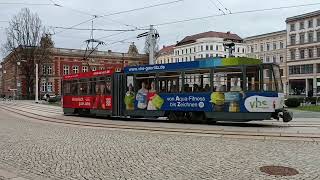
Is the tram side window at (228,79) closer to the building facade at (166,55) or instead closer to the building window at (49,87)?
the building window at (49,87)

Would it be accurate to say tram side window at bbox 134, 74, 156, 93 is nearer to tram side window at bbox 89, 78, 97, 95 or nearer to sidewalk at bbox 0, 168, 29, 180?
tram side window at bbox 89, 78, 97, 95

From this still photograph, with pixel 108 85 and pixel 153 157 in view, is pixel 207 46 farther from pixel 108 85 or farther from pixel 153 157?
pixel 153 157

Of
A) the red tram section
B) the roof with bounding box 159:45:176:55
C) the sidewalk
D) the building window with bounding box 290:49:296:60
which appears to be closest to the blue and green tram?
the red tram section

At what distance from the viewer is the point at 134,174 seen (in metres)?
8.11

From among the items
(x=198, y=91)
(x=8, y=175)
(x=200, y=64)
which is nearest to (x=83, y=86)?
(x=198, y=91)

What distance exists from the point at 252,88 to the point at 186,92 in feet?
11.6

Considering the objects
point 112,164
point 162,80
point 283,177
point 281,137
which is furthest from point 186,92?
point 283,177

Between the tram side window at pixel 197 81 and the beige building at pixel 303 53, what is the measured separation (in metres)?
69.7

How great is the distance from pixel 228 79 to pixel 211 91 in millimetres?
1031

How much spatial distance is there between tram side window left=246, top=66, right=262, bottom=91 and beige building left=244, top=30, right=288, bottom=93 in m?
80.3

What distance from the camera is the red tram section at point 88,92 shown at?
995 inches

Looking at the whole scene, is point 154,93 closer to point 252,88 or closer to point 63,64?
point 252,88

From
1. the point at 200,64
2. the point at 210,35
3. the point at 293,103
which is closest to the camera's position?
the point at 200,64

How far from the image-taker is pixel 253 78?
733 inches
